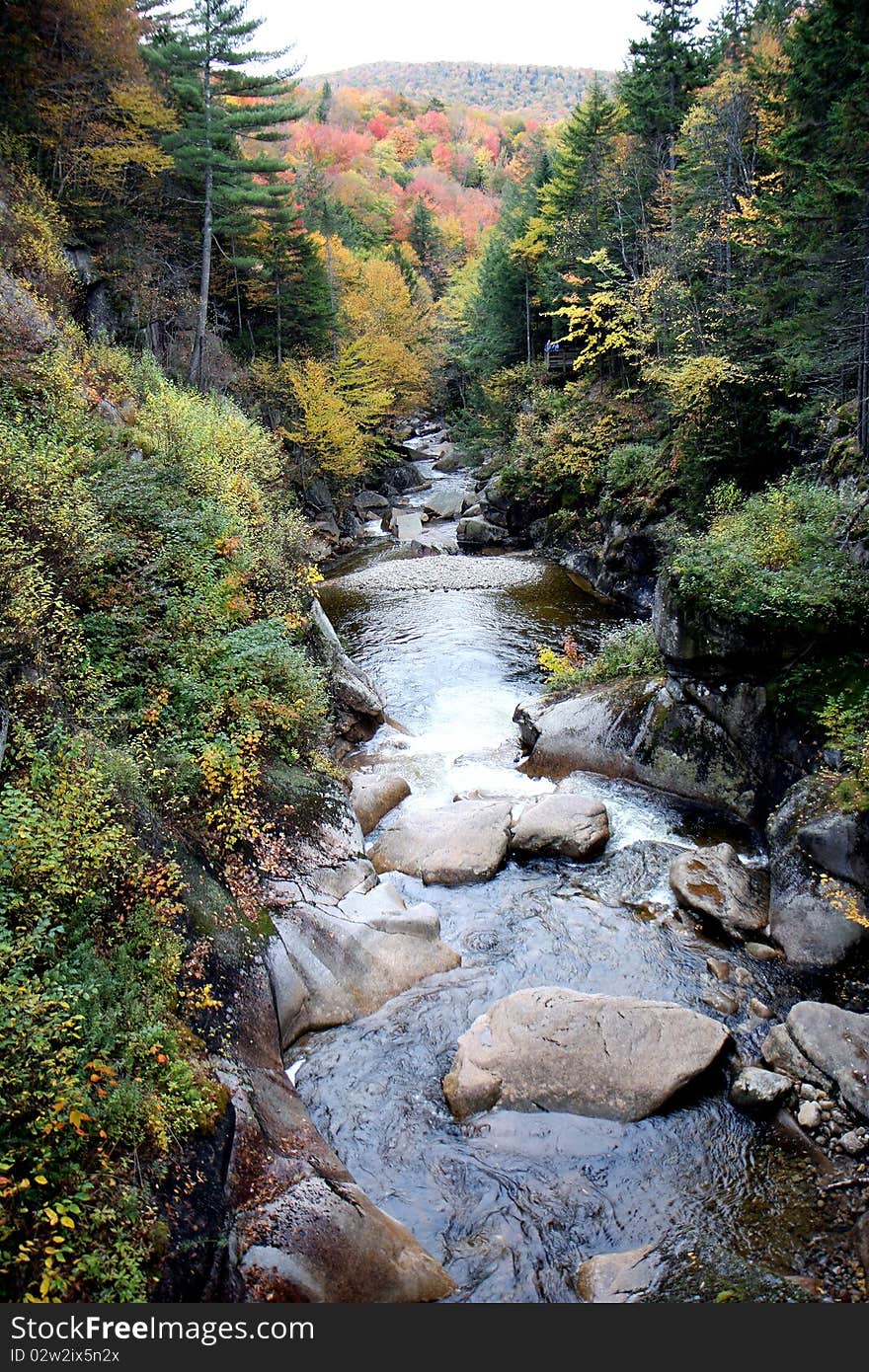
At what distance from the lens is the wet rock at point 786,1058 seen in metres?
6.92

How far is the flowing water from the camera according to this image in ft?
19.0

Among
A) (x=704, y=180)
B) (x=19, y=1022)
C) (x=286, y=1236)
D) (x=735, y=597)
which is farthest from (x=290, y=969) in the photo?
(x=704, y=180)

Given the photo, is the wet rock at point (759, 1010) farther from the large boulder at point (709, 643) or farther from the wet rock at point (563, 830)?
the large boulder at point (709, 643)

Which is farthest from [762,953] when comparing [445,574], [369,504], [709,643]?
[369,504]

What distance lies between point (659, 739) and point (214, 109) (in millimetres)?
26022

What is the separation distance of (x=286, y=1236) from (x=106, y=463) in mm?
11328

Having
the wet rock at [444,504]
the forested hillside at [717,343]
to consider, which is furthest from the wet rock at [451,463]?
the wet rock at [444,504]

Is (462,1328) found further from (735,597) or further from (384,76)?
(384,76)

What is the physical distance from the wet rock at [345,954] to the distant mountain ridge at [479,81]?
169 m

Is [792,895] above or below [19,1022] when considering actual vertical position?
below

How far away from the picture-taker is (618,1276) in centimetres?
546

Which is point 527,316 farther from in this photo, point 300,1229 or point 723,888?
point 300,1229

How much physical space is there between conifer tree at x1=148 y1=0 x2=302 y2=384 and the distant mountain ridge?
142 m

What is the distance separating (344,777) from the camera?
1230 centimetres
